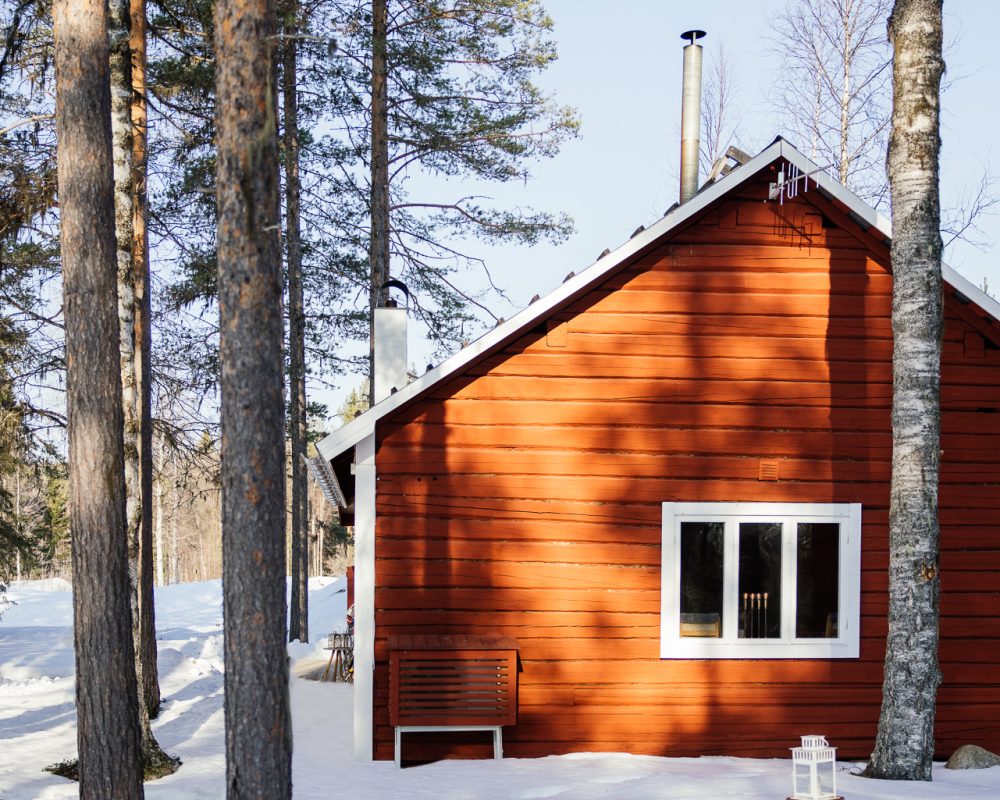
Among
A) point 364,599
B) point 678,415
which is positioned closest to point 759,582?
point 678,415

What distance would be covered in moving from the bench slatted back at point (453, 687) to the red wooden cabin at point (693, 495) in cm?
35

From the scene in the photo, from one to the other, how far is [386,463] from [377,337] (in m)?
1.24

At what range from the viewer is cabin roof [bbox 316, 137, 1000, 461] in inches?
378

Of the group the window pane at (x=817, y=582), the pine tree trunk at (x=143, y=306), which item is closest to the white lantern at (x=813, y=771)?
the window pane at (x=817, y=582)

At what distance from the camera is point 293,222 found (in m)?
21.8

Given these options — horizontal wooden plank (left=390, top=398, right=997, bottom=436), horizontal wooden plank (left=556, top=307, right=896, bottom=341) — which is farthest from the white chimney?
horizontal wooden plank (left=556, top=307, right=896, bottom=341)

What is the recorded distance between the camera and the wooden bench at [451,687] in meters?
9.41

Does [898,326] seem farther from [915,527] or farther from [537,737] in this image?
[537,737]

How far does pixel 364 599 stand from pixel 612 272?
3844 mm

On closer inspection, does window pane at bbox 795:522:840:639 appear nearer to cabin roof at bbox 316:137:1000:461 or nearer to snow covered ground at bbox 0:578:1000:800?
snow covered ground at bbox 0:578:1000:800

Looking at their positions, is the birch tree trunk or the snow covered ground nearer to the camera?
the snow covered ground

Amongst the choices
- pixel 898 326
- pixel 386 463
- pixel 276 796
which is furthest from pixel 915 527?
pixel 276 796

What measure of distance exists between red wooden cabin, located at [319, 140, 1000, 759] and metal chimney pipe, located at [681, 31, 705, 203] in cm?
169

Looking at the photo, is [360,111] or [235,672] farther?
[360,111]
